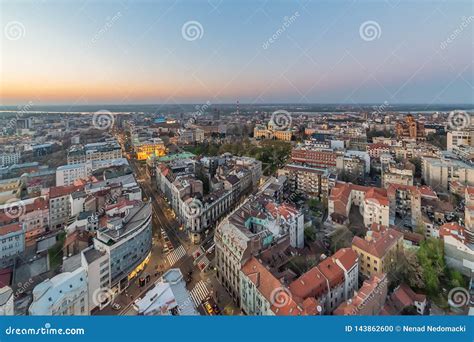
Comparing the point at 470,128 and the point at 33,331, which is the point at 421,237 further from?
the point at 470,128

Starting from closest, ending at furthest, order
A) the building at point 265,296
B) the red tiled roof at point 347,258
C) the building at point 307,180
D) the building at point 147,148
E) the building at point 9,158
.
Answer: the building at point 265,296 < the red tiled roof at point 347,258 < the building at point 307,180 < the building at point 9,158 < the building at point 147,148

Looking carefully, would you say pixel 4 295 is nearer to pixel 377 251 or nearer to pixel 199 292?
pixel 199 292

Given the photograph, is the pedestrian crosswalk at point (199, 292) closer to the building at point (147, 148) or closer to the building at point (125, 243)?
the building at point (125, 243)

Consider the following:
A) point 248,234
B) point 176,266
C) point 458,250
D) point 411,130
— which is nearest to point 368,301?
point 248,234

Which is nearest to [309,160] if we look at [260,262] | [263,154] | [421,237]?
[263,154]

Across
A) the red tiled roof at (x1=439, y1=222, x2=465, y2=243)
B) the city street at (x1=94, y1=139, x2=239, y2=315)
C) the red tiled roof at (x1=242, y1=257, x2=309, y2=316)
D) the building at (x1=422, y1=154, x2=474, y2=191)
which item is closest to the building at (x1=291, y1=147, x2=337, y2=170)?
the building at (x1=422, y1=154, x2=474, y2=191)

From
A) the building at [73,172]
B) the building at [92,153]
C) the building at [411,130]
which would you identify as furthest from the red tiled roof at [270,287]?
the building at [411,130]
